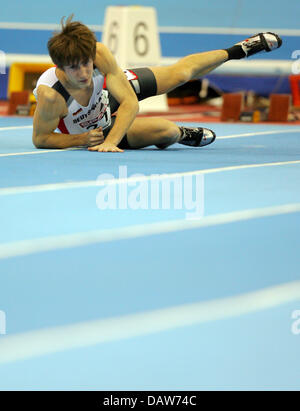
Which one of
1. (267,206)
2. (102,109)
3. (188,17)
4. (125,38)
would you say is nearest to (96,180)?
(267,206)

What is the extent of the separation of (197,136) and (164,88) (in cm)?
43

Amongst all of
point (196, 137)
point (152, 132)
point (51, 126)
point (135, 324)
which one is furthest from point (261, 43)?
point (135, 324)

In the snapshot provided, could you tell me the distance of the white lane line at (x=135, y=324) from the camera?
5.51 feet

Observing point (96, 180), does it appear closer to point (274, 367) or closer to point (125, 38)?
point (274, 367)

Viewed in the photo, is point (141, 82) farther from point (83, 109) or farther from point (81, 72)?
point (81, 72)

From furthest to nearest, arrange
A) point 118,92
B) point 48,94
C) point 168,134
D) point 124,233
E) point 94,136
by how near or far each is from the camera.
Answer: point 168,134
point 94,136
point 118,92
point 48,94
point 124,233

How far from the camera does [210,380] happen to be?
1565 mm

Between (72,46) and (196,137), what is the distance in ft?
4.67

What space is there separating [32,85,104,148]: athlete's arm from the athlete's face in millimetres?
237

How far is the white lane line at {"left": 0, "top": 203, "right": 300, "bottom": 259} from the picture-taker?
247 centimetres

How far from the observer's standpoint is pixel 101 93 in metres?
4.93

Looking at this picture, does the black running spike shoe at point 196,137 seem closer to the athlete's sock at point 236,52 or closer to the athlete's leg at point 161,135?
the athlete's leg at point 161,135

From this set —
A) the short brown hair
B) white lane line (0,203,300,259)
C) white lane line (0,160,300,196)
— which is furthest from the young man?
white lane line (0,203,300,259)

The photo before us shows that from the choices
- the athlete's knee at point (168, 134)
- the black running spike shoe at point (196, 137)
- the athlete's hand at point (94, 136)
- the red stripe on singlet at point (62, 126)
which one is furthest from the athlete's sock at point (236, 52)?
the red stripe on singlet at point (62, 126)
